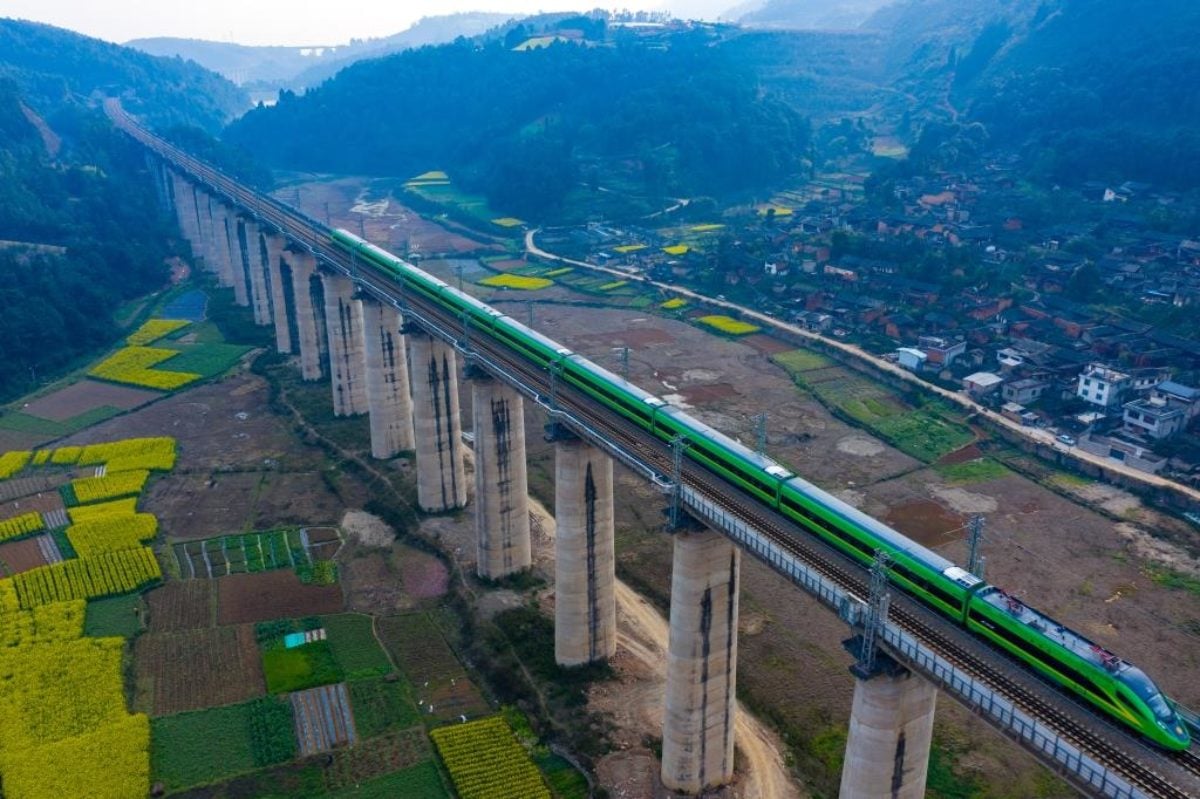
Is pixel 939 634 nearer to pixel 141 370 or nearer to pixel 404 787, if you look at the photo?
pixel 404 787

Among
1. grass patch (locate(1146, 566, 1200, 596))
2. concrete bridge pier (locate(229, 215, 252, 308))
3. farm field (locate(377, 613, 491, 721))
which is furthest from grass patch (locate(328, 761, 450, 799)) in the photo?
concrete bridge pier (locate(229, 215, 252, 308))

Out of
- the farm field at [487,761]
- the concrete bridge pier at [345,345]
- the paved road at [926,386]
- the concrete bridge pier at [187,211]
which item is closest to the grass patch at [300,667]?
the farm field at [487,761]

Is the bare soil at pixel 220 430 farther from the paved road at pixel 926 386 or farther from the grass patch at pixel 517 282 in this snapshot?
the paved road at pixel 926 386

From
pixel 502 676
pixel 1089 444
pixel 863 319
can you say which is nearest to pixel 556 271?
pixel 863 319

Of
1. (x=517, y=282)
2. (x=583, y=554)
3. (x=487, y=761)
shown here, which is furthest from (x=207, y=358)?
(x=487, y=761)

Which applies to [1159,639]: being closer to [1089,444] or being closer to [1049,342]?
[1089,444]

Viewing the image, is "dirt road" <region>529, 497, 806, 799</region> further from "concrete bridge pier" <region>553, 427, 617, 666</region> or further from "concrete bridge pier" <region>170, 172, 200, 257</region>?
"concrete bridge pier" <region>170, 172, 200, 257</region>
